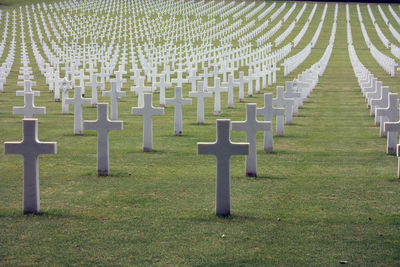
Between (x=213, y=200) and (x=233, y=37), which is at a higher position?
(x=233, y=37)

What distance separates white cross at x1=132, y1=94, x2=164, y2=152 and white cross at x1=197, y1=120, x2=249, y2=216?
4078mm

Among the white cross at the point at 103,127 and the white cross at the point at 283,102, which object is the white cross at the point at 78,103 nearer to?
the white cross at the point at 283,102

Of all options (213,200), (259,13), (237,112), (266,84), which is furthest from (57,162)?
(259,13)

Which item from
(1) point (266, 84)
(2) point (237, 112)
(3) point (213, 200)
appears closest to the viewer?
(3) point (213, 200)

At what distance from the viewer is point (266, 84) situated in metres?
30.2

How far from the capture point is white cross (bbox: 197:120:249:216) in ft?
27.5

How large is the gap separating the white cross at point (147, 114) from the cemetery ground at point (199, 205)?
0.21m

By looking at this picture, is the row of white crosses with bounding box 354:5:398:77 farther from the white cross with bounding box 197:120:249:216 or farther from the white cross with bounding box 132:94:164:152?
the white cross with bounding box 197:120:249:216

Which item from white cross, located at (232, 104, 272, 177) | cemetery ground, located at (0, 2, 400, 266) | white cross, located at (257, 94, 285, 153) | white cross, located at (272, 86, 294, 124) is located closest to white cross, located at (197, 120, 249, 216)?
cemetery ground, located at (0, 2, 400, 266)

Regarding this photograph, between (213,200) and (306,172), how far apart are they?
241cm

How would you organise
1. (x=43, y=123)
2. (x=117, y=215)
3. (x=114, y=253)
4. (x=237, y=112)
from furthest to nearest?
(x=237, y=112), (x=43, y=123), (x=117, y=215), (x=114, y=253)

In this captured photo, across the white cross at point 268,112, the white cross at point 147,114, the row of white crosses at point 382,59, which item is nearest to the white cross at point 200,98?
the white cross at point 268,112

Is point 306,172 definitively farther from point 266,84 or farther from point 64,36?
point 64,36

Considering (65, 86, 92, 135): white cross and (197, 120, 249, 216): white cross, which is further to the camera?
(65, 86, 92, 135): white cross
